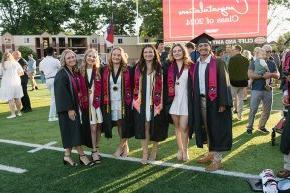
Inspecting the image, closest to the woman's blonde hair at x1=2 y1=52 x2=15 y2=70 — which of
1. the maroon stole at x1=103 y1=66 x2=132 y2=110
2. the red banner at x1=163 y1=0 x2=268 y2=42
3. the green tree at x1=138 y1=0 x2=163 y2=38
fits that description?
the maroon stole at x1=103 y1=66 x2=132 y2=110

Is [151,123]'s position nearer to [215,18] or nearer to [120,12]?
[215,18]

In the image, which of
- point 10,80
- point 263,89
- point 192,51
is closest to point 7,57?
point 10,80

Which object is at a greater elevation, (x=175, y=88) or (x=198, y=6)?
(x=198, y=6)

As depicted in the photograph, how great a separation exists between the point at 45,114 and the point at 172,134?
4.84m

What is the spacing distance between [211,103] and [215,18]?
38.2ft

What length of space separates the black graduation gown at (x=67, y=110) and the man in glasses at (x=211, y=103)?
1.73 metres

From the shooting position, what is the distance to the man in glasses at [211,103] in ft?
18.3

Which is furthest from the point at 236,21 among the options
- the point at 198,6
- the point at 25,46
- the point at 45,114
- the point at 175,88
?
the point at 25,46

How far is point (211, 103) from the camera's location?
5.63m

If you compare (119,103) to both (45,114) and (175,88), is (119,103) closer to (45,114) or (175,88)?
(175,88)

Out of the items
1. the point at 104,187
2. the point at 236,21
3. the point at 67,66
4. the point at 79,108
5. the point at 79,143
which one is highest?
the point at 236,21

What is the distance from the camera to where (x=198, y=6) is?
16.7 meters

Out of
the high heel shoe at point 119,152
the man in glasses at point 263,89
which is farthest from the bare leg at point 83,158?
the man in glasses at point 263,89

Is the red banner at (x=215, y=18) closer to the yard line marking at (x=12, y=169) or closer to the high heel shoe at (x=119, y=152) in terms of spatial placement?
the high heel shoe at (x=119, y=152)
